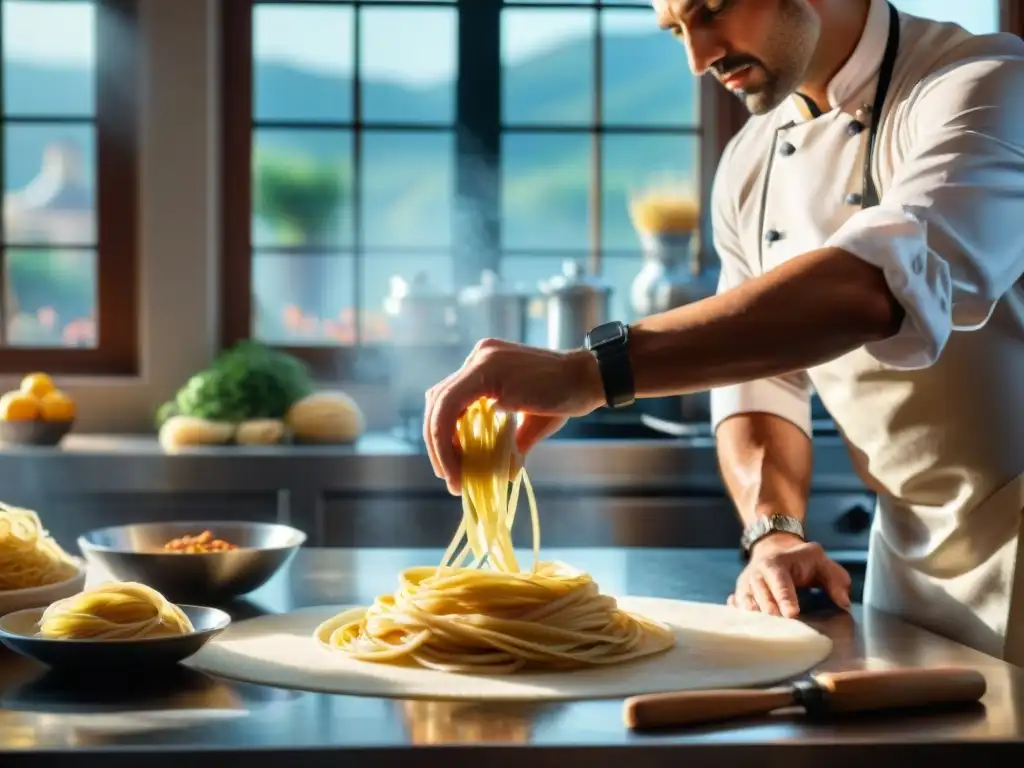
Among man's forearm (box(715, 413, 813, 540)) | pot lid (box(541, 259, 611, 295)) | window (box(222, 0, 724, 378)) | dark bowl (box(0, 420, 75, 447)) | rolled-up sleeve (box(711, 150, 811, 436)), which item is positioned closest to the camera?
man's forearm (box(715, 413, 813, 540))

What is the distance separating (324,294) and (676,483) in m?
1.42

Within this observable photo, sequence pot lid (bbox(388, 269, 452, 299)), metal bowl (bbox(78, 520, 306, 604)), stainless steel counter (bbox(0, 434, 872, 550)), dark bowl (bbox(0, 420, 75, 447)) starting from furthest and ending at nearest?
pot lid (bbox(388, 269, 452, 299)) < dark bowl (bbox(0, 420, 75, 447)) < stainless steel counter (bbox(0, 434, 872, 550)) < metal bowl (bbox(78, 520, 306, 604))

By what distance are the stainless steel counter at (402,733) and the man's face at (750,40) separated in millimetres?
813

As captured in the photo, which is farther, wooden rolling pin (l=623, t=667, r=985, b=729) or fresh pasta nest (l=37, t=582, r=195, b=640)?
fresh pasta nest (l=37, t=582, r=195, b=640)

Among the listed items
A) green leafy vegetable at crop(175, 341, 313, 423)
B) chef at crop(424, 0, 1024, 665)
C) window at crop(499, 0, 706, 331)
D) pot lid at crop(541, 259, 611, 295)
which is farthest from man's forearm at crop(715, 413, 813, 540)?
window at crop(499, 0, 706, 331)

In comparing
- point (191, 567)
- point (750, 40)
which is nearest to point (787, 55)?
point (750, 40)

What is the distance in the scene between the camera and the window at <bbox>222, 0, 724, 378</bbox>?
4.11 metres

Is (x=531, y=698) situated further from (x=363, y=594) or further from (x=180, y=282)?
(x=180, y=282)

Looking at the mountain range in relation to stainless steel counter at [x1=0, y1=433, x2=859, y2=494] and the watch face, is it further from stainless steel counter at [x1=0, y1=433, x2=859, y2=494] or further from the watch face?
the watch face

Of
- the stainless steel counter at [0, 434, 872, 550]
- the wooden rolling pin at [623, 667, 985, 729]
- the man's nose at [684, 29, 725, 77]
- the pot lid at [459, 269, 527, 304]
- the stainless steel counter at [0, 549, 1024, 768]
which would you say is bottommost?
the stainless steel counter at [0, 434, 872, 550]

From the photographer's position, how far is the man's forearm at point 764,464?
1.94 metres

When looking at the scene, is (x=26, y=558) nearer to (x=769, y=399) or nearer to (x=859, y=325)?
(x=859, y=325)

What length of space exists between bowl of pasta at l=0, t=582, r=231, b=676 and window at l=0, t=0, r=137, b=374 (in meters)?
2.84

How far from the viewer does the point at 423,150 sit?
4141 mm
